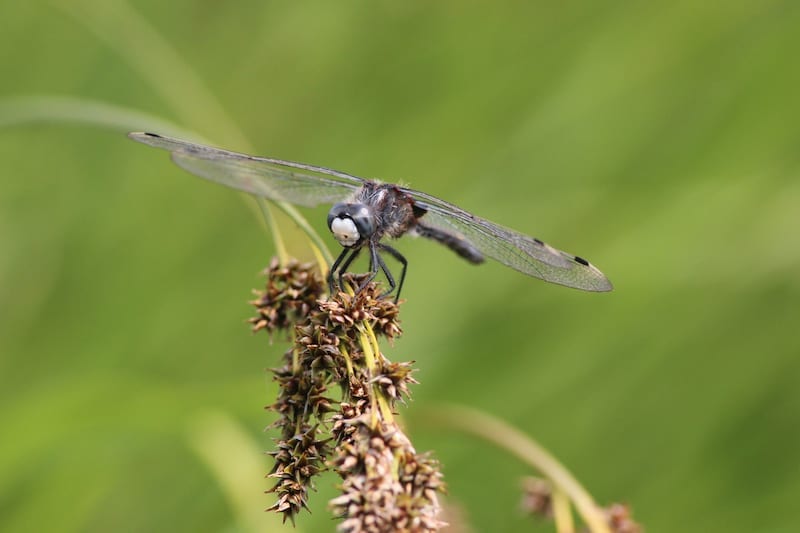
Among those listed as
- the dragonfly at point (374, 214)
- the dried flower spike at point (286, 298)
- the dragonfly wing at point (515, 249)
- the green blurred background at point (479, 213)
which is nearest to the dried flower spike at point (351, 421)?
the dried flower spike at point (286, 298)

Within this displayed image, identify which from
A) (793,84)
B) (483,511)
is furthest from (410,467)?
(793,84)

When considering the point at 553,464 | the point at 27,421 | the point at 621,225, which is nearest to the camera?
the point at 553,464

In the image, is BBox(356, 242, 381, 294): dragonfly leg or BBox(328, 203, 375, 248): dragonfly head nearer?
BBox(356, 242, 381, 294): dragonfly leg

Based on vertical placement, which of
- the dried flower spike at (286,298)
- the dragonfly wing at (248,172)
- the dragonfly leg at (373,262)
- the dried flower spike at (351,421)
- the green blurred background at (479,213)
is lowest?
the dried flower spike at (351,421)

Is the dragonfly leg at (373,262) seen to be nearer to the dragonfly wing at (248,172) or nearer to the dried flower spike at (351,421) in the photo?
the dried flower spike at (351,421)

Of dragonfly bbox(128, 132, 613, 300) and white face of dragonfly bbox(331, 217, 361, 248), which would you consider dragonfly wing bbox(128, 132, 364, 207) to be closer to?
dragonfly bbox(128, 132, 613, 300)

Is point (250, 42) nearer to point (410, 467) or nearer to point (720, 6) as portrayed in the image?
point (720, 6)

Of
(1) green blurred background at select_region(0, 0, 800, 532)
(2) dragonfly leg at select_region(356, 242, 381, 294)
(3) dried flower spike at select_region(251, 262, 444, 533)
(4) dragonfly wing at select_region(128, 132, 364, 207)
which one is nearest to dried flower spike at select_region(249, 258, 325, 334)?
(3) dried flower spike at select_region(251, 262, 444, 533)
